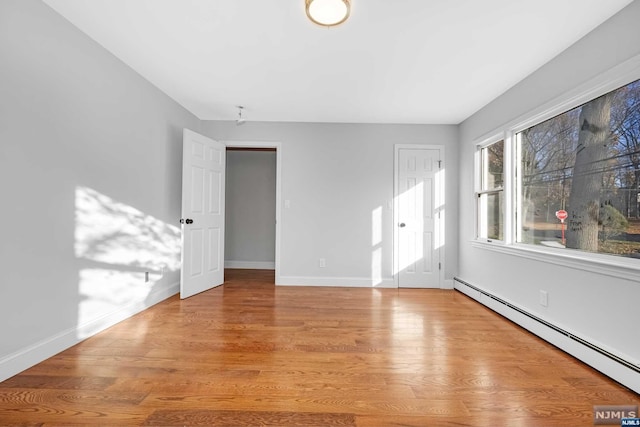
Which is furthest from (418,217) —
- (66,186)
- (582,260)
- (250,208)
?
(66,186)

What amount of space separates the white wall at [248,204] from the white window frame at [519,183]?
3673 mm

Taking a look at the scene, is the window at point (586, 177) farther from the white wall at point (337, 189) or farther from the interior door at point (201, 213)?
the interior door at point (201, 213)

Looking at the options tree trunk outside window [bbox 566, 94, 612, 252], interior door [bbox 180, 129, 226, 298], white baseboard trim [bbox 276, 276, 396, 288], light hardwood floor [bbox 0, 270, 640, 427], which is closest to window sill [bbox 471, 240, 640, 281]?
tree trunk outside window [bbox 566, 94, 612, 252]

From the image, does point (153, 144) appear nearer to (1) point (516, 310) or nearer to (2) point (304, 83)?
(2) point (304, 83)

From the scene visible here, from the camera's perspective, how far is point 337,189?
400cm

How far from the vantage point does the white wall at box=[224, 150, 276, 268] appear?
5434mm

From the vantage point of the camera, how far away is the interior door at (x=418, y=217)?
3.96 metres

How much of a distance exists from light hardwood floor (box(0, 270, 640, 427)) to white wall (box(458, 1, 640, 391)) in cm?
28

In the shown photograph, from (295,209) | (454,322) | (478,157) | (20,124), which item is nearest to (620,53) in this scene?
(478,157)

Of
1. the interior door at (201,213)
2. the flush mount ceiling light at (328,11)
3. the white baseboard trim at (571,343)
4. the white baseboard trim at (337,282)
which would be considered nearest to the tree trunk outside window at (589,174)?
the white baseboard trim at (571,343)

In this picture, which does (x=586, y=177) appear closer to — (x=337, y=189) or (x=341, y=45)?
(x=341, y=45)

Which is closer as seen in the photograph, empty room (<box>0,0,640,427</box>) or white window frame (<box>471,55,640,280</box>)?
empty room (<box>0,0,640,427</box>)

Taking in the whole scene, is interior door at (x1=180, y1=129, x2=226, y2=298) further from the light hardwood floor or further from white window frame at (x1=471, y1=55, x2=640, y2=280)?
white window frame at (x1=471, y1=55, x2=640, y2=280)

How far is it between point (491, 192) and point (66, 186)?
423cm
